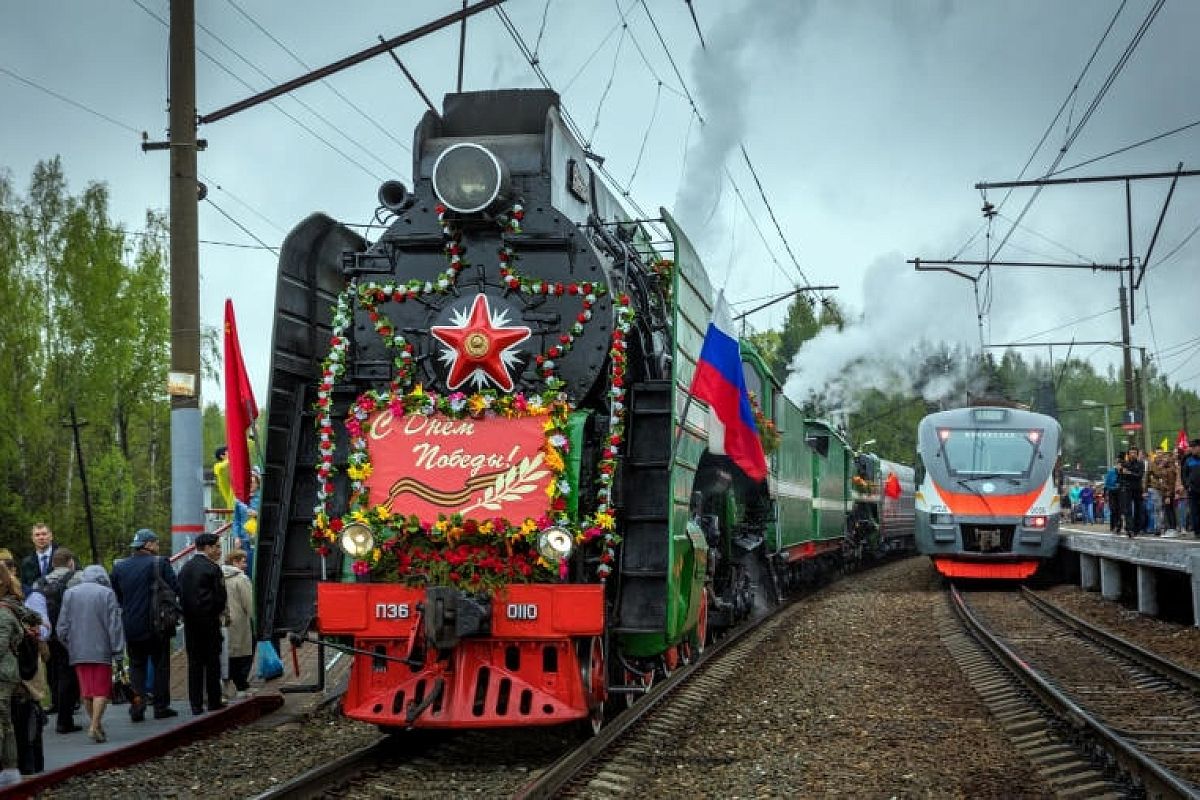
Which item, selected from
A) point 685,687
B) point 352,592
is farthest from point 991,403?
point 352,592

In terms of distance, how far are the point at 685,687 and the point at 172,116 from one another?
649cm

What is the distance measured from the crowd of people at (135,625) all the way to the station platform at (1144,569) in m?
10.5

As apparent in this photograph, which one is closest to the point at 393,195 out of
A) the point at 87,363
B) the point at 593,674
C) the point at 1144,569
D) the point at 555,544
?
the point at 555,544

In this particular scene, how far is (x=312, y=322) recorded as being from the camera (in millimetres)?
10133

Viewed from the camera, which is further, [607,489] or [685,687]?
[685,687]

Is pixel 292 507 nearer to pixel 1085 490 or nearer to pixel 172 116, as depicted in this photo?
pixel 172 116

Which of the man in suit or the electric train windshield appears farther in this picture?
the electric train windshield

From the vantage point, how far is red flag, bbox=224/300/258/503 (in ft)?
35.0

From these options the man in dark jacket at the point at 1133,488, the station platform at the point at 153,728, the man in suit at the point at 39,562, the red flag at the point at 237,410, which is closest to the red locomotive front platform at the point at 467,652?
the station platform at the point at 153,728

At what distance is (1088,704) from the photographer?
10461mm

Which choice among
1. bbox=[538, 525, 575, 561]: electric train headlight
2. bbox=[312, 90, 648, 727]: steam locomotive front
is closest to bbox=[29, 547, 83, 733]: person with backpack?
bbox=[312, 90, 648, 727]: steam locomotive front

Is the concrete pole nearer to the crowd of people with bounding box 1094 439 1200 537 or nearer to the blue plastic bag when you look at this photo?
the blue plastic bag

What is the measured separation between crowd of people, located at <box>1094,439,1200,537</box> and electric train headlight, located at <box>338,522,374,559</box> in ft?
53.0

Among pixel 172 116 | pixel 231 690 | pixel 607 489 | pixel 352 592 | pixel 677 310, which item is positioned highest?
pixel 172 116
